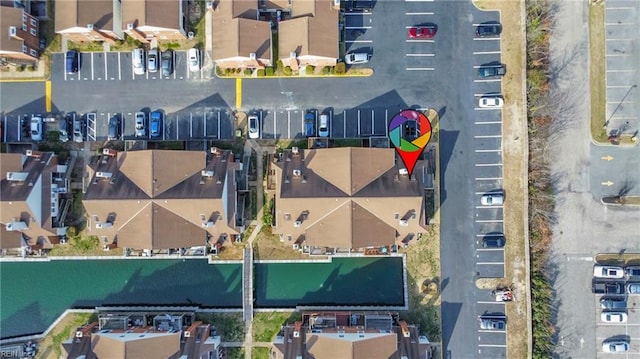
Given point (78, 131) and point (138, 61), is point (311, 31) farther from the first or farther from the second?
point (78, 131)

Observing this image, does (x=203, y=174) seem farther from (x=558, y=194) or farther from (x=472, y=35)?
(x=558, y=194)

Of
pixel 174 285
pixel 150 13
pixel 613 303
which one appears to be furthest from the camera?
pixel 174 285

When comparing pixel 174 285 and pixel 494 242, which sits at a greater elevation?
pixel 494 242

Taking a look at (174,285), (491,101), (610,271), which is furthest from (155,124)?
(610,271)

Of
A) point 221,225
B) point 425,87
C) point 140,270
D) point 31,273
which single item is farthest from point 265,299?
point 425,87

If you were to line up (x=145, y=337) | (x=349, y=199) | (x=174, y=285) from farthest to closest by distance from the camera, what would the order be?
(x=174, y=285) < (x=145, y=337) < (x=349, y=199)

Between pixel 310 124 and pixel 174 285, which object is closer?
pixel 310 124

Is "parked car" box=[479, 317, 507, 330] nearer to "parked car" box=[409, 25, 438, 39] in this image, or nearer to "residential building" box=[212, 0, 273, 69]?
"parked car" box=[409, 25, 438, 39]

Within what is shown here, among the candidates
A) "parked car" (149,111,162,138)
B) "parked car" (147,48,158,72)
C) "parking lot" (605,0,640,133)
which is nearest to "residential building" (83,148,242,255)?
"parked car" (149,111,162,138)
